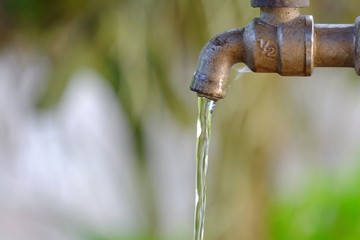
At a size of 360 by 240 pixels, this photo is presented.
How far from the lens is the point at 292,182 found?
181cm

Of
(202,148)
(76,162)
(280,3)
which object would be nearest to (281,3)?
(280,3)

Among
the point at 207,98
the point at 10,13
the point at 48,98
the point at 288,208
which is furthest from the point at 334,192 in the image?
the point at 207,98

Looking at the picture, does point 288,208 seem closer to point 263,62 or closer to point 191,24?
point 191,24

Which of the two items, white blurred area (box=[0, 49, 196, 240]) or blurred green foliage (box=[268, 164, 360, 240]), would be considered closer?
white blurred area (box=[0, 49, 196, 240])

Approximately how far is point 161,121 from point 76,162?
0.33 m

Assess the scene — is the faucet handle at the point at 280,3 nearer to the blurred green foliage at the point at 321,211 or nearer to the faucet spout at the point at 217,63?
the faucet spout at the point at 217,63

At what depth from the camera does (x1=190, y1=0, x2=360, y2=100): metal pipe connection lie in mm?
589

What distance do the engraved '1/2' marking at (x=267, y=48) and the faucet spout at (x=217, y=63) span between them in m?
0.03

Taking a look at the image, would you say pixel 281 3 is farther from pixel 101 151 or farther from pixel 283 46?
pixel 101 151

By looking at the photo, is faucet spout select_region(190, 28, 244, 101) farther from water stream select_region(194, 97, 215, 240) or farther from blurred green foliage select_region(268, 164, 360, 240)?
blurred green foliage select_region(268, 164, 360, 240)

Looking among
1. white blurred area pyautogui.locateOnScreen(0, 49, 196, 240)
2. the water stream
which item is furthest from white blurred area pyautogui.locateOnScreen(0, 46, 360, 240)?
the water stream

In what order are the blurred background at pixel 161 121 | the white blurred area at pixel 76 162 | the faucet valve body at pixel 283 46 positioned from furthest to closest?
the white blurred area at pixel 76 162 → the blurred background at pixel 161 121 → the faucet valve body at pixel 283 46

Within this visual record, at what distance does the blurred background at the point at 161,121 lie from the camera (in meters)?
1.28

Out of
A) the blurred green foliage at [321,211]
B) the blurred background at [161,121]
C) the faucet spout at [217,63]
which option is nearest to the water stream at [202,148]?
the faucet spout at [217,63]
